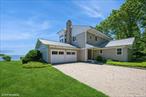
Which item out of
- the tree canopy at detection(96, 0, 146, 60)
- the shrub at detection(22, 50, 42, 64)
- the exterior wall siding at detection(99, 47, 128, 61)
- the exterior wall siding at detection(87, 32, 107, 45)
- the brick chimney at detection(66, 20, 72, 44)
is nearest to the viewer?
the shrub at detection(22, 50, 42, 64)

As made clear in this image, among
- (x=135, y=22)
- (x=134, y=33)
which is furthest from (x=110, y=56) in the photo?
(x=135, y=22)

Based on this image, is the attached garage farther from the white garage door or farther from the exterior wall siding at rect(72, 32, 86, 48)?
the exterior wall siding at rect(72, 32, 86, 48)

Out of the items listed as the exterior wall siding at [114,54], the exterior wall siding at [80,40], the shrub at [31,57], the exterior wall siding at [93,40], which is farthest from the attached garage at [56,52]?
the exterior wall siding at [114,54]

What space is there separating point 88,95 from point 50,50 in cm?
1619

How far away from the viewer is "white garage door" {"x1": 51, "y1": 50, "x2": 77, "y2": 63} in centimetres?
2362

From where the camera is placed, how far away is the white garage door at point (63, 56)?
23.6 meters

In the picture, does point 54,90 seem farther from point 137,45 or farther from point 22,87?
point 137,45

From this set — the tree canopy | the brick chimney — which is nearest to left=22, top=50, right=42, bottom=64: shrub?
the brick chimney

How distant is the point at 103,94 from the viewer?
7.64m

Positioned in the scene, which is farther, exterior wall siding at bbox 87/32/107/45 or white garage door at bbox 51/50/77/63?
exterior wall siding at bbox 87/32/107/45

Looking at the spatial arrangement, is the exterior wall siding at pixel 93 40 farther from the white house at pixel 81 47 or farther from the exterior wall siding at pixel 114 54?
the exterior wall siding at pixel 114 54

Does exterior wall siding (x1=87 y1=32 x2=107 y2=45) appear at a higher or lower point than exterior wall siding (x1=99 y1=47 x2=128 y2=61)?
higher

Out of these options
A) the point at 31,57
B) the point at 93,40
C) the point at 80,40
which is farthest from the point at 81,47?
the point at 31,57

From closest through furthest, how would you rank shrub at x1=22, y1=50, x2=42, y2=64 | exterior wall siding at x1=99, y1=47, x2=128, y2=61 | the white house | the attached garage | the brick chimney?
1. shrub at x1=22, y1=50, x2=42, y2=64
2. the attached garage
3. the white house
4. exterior wall siding at x1=99, y1=47, x2=128, y2=61
5. the brick chimney
